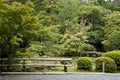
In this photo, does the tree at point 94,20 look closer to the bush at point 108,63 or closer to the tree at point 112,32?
the tree at point 112,32

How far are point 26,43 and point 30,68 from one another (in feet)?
5.91

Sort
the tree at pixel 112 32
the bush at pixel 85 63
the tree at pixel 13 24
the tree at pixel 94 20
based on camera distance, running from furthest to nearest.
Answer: the tree at pixel 94 20 → the tree at pixel 112 32 → the bush at pixel 85 63 → the tree at pixel 13 24

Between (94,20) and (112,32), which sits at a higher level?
(94,20)

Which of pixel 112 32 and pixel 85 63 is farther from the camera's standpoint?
pixel 112 32

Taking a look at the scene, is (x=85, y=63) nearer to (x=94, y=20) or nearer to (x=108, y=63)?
(x=108, y=63)

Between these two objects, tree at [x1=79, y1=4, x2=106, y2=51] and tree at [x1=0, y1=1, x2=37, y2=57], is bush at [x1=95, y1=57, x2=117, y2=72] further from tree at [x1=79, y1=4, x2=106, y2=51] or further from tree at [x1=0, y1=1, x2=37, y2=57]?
tree at [x1=79, y1=4, x2=106, y2=51]

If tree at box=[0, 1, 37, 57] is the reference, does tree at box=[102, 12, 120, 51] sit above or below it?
below

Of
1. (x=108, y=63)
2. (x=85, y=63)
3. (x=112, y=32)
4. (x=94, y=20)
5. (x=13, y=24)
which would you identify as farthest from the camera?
(x=94, y=20)

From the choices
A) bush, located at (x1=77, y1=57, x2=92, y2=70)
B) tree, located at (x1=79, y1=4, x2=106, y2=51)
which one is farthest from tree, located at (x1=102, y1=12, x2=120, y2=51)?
bush, located at (x1=77, y1=57, x2=92, y2=70)

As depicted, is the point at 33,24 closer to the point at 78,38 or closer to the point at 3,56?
the point at 3,56

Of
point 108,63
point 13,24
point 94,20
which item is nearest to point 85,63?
point 108,63

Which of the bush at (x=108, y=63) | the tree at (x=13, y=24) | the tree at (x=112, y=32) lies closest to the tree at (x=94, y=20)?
the tree at (x=112, y=32)

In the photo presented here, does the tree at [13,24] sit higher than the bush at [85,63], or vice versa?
the tree at [13,24]

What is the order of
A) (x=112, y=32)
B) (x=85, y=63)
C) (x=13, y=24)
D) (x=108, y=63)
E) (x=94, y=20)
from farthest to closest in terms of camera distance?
(x=94, y=20) → (x=112, y=32) → (x=85, y=63) → (x=108, y=63) → (x=13, y=24)
